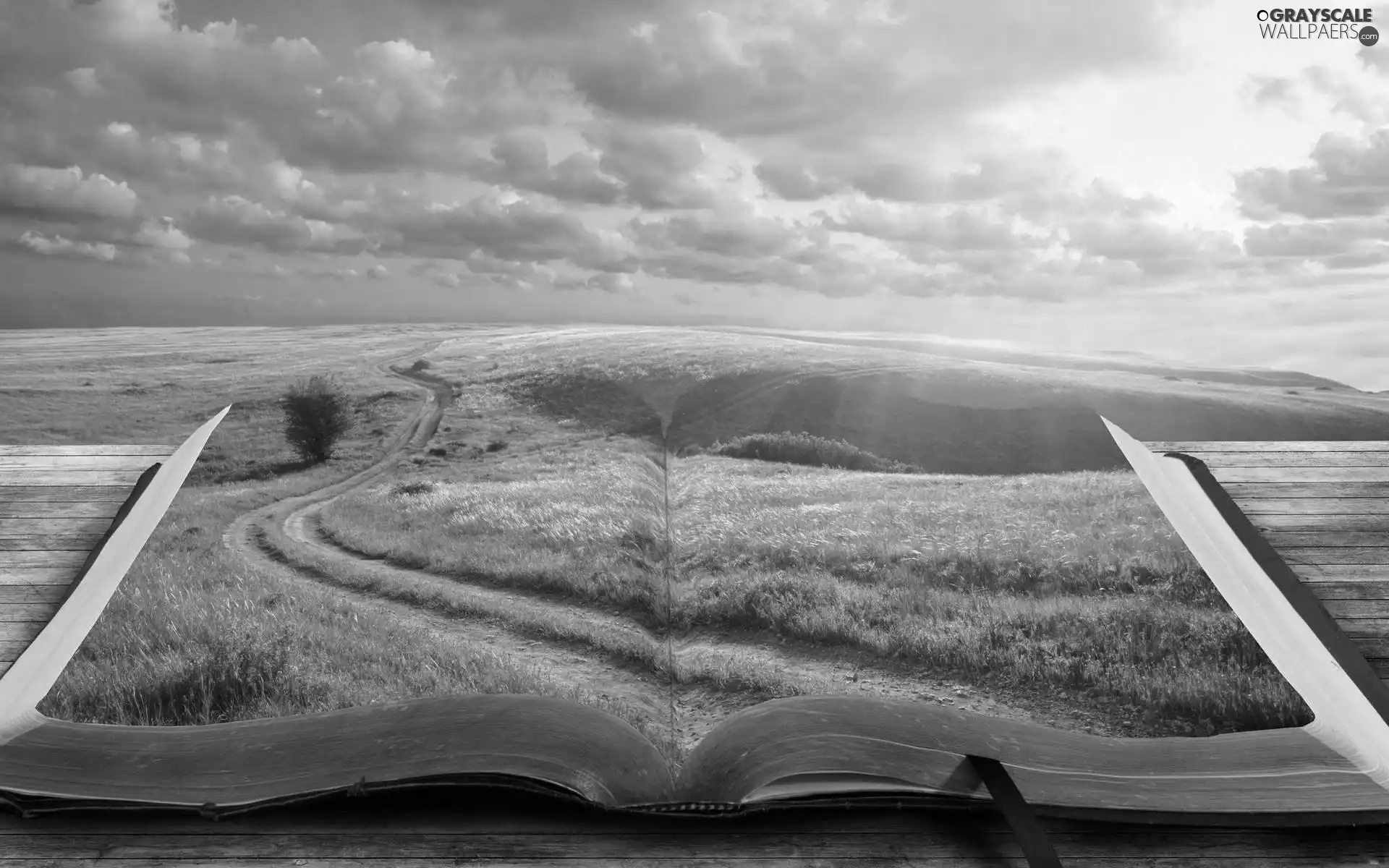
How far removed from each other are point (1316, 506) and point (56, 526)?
5363 millimetres

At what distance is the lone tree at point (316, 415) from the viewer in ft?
20.5

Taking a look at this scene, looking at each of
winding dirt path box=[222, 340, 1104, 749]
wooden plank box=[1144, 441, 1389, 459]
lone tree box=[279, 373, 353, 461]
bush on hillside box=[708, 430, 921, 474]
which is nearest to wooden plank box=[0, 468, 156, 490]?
winding dirt path box=[222, 340, 1104, 749]

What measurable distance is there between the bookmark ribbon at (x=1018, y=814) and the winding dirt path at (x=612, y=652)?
106 cm

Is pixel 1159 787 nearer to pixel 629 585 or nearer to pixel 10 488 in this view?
pixel 629 585

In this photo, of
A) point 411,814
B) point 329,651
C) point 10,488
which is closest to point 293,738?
point 411,814

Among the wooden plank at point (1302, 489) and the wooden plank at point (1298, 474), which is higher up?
the wooden plank at point (1298, 474)

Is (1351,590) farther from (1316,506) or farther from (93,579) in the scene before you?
(93,579)

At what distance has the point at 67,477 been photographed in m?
3.54

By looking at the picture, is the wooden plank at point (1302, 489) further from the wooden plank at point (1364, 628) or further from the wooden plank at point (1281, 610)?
the wooden plank at point (1364, 628)

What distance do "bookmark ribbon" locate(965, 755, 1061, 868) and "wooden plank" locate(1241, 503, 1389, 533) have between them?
6.28 feet

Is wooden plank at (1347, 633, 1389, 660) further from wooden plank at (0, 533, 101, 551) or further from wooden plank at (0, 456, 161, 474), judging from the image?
wooden plank at (0, 456, 161, 474)

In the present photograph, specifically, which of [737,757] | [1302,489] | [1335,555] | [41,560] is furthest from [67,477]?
[1302,489]

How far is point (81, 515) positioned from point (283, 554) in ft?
4.60

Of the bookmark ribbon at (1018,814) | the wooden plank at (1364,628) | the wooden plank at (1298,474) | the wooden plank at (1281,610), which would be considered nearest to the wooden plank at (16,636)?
the wooden plank at (1281,610)
